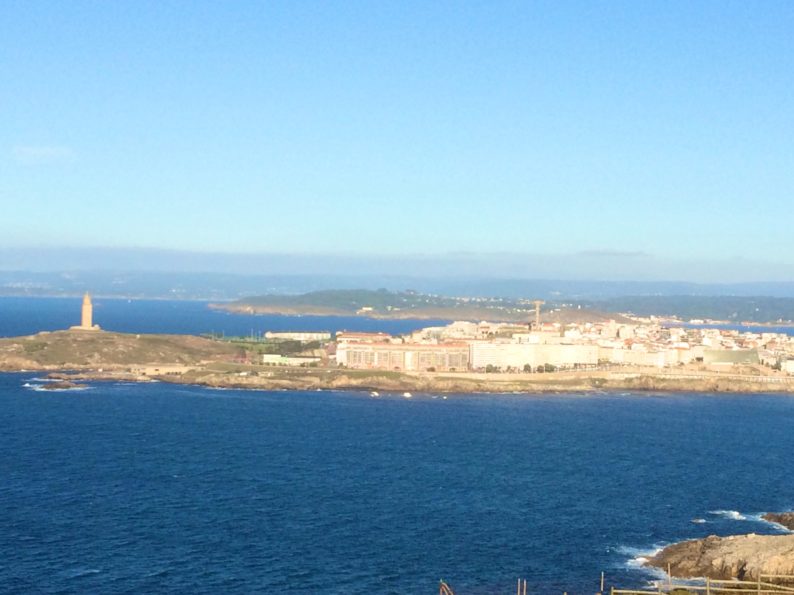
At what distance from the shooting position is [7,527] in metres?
27.5

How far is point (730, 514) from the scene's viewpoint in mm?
31328

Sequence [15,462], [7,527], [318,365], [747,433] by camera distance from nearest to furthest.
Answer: [7,527], [15,462], [747,433], [318,365]

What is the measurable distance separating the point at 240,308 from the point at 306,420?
142m

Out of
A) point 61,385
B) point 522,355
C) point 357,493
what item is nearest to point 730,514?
point 357,493

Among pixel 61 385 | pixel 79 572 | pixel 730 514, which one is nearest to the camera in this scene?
pixel 79 572

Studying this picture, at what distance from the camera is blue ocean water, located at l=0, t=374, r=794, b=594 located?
24.8 metres

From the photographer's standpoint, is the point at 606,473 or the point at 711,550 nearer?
the point at 711,550

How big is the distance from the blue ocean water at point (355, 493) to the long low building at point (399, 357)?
2172cm

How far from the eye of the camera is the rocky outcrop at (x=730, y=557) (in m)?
23.9

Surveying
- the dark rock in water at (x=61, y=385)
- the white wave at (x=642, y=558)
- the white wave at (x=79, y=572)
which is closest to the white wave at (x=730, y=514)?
the white wave at (x=642, y=558)

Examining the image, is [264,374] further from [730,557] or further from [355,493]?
[730,557]

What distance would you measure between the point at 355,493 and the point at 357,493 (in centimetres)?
6

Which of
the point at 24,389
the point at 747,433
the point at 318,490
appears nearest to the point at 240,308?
the point at 24,389

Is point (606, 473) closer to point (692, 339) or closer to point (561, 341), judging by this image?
point (561, 341)
